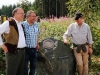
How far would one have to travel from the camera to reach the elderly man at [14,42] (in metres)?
5.16

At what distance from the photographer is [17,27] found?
207 inches

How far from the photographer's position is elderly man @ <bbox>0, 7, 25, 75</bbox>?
Answer: 5.16 metres

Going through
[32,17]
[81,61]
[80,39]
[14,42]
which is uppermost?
[32,17]

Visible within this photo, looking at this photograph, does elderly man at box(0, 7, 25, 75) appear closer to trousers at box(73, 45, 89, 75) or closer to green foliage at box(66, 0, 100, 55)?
trousers at box(73, 45, 89, 75)

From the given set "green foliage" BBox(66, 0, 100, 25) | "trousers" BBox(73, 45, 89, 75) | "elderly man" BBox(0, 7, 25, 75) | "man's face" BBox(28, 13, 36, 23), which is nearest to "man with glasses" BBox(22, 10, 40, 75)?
"man's face" BBox(28, 13, 36, 23)

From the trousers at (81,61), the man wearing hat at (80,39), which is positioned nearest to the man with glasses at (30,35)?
the man wearing hat at (80,39)

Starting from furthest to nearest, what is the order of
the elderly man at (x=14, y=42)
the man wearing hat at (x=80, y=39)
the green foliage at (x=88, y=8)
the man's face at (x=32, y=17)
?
1. the green foliage at (x=88, y=8)
2. the man wearing hat at (x=80, y=39)
3. the man's face at (x=32, y=17)
4. the elderly man at (x=14, y=42)

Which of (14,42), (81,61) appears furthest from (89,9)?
(14,42)

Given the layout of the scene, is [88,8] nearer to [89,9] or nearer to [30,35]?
[89,9]

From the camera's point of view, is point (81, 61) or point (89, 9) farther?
point (89, 9)

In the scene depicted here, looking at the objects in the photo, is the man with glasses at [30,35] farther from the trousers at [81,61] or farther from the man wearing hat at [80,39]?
the trousers at [81,61]

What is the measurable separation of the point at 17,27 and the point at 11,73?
Result: 34.7 inches

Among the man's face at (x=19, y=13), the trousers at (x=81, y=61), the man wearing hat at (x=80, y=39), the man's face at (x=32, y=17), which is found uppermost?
the man's face at (x=19, y=13)

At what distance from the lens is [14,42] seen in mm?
5180
